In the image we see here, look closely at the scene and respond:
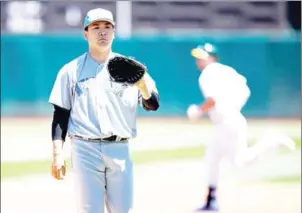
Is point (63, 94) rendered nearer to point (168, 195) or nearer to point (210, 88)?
point (210, 88)

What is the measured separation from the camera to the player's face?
4723mm

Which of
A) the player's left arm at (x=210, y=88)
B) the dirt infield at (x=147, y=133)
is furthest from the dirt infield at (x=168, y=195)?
the dirt infield at (x=147, y=133)

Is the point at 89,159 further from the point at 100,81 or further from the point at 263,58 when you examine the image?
the point at 263,58

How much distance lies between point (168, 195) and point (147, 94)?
472cm

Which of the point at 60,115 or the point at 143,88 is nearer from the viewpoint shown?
the point at 143,88

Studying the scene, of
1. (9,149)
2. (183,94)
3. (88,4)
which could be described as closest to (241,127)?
(9,149)

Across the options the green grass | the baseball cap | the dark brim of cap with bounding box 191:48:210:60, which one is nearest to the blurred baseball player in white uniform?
the dark brim of cap with bounding box 191:48:210:60

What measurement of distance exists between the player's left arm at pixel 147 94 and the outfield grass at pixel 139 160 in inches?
256

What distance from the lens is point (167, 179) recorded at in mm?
10633

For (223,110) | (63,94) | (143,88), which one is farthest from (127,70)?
(223,110)

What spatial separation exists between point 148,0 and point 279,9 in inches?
205

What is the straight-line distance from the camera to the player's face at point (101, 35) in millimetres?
4723

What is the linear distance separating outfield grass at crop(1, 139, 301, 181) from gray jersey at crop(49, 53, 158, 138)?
639 centimetres

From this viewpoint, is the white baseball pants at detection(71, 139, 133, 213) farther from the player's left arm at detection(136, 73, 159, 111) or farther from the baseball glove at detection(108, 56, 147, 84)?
the baseball glove at detection(108, 56, 147, 84)
